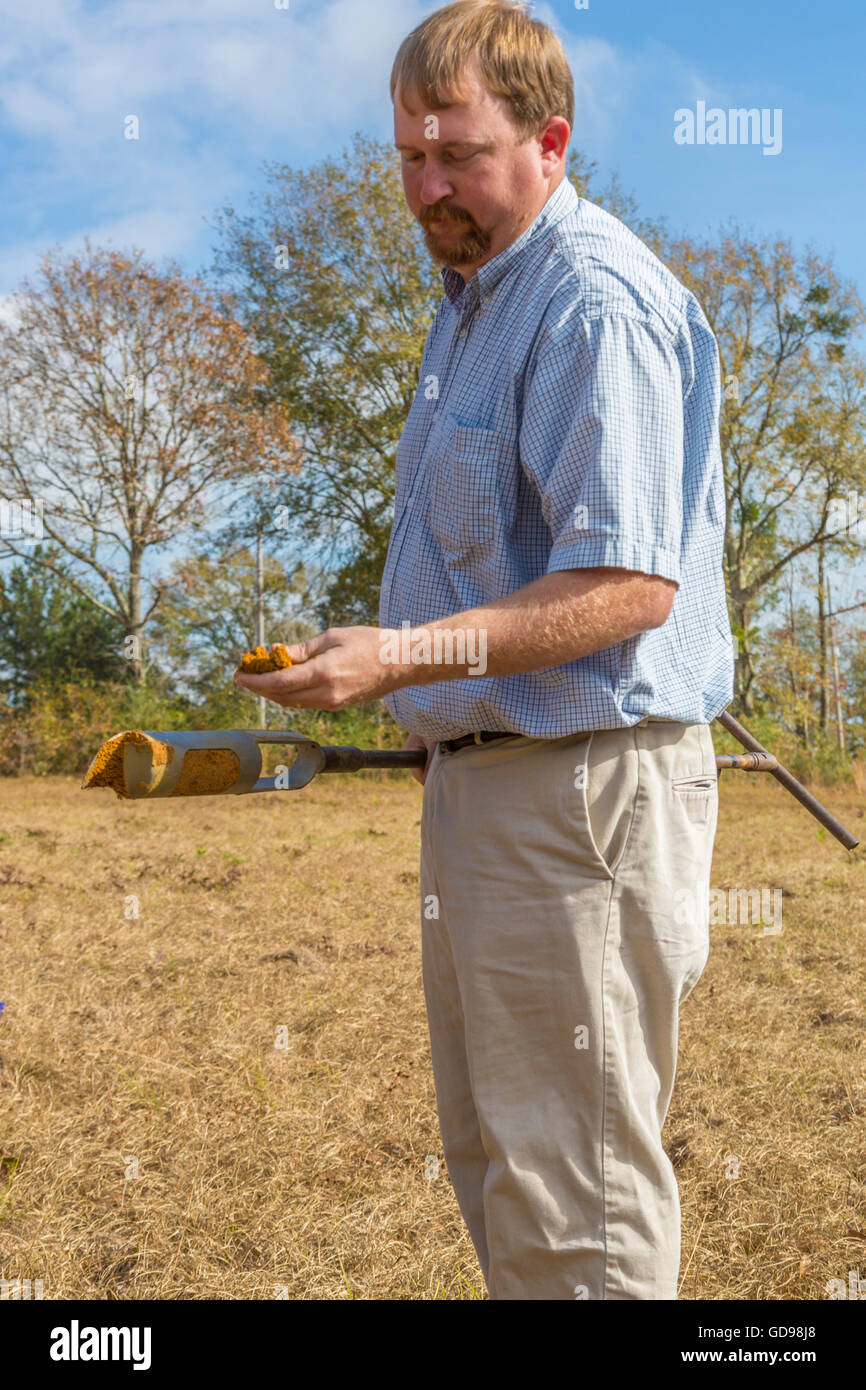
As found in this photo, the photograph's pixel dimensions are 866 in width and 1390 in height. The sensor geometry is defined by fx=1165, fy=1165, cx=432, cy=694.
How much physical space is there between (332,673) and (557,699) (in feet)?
1.32

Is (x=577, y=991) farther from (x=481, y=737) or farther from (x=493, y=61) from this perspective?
(x=493, y=61)

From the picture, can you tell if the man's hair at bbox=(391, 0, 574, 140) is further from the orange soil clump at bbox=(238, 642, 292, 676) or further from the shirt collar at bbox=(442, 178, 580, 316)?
the orange soil clump at bbox=(238, 642, 292, 676)

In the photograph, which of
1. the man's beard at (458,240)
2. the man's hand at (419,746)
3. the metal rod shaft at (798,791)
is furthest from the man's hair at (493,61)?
the metal rod shaft at (798,791)

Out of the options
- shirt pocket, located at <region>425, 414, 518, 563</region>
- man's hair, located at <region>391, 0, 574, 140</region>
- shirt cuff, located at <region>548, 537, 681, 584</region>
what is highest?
man's hair, located at <region>391, 0, 574, 140</region>

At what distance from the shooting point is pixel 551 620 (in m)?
1.40

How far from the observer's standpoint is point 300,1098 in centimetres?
388

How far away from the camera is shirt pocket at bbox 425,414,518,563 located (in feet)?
5.29

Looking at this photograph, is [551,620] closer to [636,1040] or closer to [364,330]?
[636,1040]

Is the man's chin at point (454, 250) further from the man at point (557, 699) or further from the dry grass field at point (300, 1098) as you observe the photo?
the dry grass field at point (300, 1098)

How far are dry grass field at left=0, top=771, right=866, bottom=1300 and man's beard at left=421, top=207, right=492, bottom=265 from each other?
2231 mm

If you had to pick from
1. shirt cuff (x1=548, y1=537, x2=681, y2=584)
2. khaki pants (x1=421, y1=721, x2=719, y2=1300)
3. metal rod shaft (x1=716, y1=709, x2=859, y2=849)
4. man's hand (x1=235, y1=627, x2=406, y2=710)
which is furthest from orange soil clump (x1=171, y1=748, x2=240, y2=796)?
metal rod shaft (x1=716, y1=709, x2=859, y2=849)

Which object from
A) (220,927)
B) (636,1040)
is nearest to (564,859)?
(636,1040)
